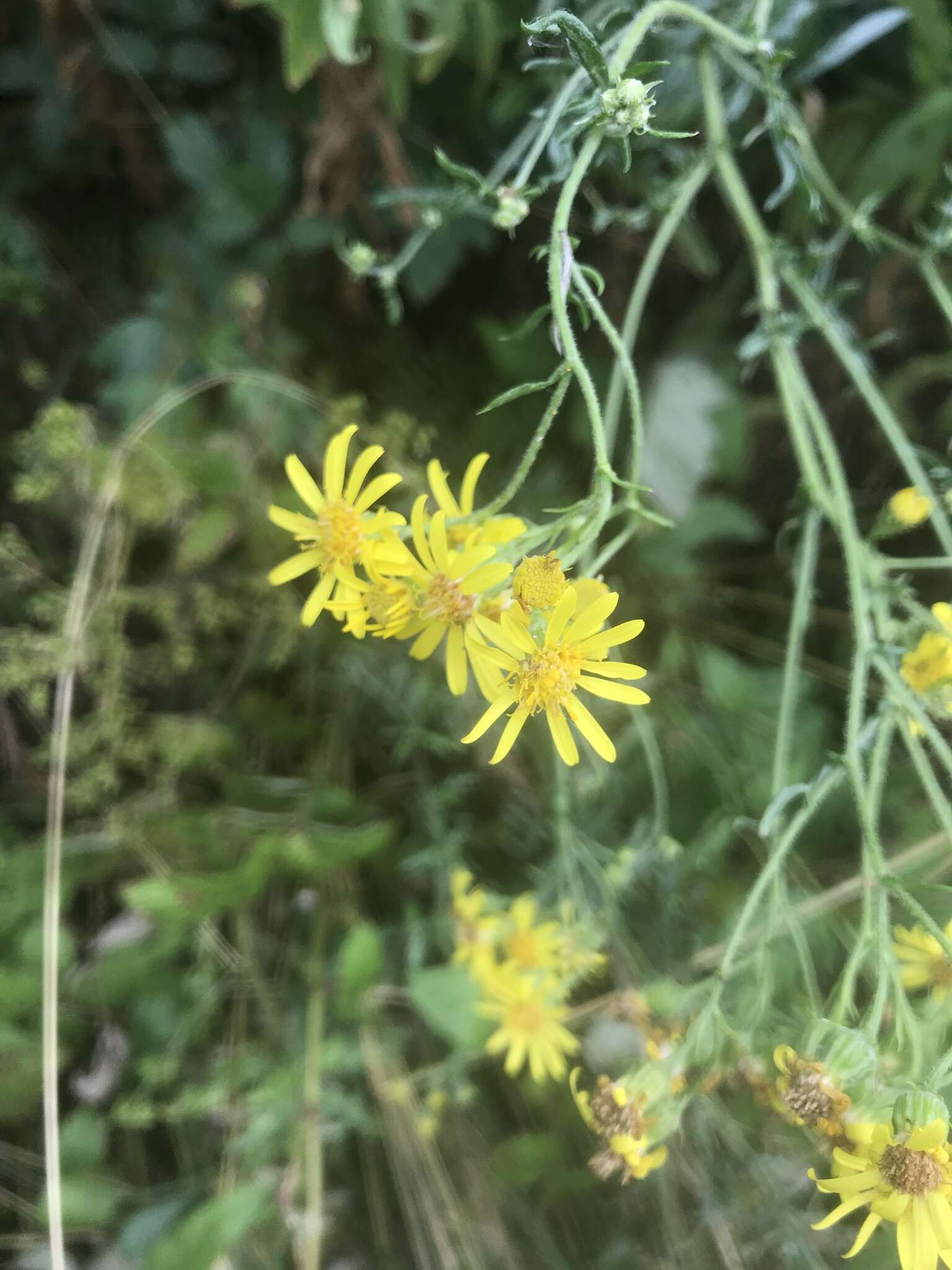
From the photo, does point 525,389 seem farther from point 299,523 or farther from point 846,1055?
point 846,1055

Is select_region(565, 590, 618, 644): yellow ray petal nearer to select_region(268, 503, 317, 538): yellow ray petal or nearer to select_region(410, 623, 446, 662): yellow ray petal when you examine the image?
select_region(410, 623, 446, 662): yellow ray petal

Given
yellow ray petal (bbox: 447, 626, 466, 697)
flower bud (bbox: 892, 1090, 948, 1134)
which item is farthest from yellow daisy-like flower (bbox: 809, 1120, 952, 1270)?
yellow ray petal (bbox: 447, 626, 466, 697)

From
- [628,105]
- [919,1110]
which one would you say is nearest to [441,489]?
[628,105]

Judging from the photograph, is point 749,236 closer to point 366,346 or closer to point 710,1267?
point 366,346

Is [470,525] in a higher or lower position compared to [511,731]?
higher

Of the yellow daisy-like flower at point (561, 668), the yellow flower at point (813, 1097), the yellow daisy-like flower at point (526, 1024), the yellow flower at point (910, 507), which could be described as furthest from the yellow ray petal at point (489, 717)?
the yellow daisy-like flower at point (526, 1024)

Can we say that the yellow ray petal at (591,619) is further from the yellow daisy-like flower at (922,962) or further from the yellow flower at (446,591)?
the yellow daisy-like flower at (922,962)
